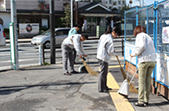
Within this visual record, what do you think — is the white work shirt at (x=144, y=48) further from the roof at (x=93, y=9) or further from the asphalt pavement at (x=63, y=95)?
the roof at (x=93, y=9)

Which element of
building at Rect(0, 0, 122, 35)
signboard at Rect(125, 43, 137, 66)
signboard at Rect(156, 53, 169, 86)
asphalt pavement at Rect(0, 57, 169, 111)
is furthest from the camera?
building at Rect(0, 0, 122, 35)

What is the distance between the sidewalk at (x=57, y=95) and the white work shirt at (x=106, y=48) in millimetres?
925

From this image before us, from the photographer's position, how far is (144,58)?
4754 mm

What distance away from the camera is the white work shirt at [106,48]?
5652 millimetres

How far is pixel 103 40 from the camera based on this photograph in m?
5.72

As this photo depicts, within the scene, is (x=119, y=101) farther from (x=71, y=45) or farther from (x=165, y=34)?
(x=71, y=45)

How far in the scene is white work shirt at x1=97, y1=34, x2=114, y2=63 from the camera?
5.65 metres

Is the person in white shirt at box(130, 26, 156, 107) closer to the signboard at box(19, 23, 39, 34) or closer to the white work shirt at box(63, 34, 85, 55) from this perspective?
the white work shirt at box(63, 34, 85, 55)

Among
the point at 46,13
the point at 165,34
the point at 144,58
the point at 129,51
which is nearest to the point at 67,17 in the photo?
the point at 46,13

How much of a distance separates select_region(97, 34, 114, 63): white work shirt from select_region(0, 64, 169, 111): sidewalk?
3.03 ft

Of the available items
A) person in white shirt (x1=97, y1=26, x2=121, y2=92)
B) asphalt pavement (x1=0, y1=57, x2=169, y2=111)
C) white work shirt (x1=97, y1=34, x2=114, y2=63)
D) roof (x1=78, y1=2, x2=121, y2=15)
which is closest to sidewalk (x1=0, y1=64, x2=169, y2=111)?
asphalt pavement (x1=0, y1=57, x2=169, y2=111)

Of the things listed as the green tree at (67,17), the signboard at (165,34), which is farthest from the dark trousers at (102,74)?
the green tree at (67,17)

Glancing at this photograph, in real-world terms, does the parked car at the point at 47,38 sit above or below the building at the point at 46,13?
below

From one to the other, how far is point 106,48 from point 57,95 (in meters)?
1.66
